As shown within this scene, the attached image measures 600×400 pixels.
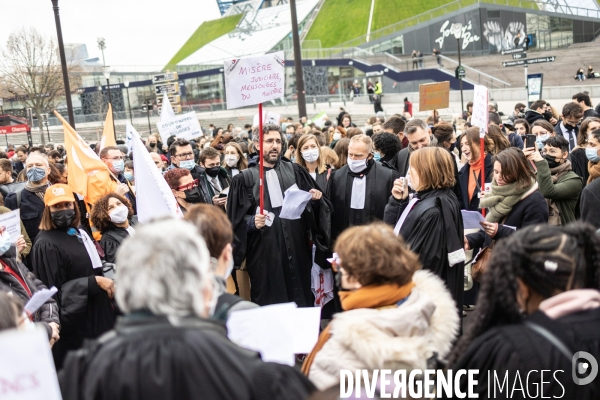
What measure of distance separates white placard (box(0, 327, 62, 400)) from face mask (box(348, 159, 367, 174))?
4780 millimetres

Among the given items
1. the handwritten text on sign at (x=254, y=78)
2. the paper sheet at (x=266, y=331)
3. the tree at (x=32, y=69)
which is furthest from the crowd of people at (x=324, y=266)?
the tree at (x=32, y=69)

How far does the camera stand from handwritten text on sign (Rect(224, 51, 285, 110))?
6.06 m

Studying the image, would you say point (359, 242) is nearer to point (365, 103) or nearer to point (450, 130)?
point (450, 130)

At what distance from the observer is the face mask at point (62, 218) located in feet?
16.7

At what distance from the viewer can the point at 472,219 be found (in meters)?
5.33

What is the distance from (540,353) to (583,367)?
19 centimetres

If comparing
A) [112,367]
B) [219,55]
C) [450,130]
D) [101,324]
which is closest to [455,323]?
[112,367]

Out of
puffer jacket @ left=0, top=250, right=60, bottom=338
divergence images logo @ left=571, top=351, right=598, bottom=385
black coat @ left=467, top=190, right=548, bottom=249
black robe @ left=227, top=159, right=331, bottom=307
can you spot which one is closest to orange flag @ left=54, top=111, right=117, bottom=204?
black robe @ left=227, top=159, right=331, bottom=307

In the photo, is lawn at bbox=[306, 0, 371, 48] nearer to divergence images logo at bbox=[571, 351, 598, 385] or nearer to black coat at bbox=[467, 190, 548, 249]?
black coat at bbox=[467, 190, 548, 249]

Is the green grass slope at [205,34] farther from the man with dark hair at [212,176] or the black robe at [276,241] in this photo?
the black robe at [276,241]

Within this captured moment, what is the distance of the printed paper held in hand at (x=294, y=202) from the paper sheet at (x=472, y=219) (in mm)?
1494

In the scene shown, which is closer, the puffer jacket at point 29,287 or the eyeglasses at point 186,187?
the puffer jacket at point 29,287

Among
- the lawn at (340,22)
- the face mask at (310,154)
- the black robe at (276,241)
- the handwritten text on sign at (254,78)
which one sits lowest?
the black robe at (276,241)

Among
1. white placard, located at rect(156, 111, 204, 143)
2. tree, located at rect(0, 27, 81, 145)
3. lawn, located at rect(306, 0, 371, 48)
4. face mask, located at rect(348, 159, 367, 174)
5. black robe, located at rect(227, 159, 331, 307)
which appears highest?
lawn, located at rect(306, 0, 371, 48)
